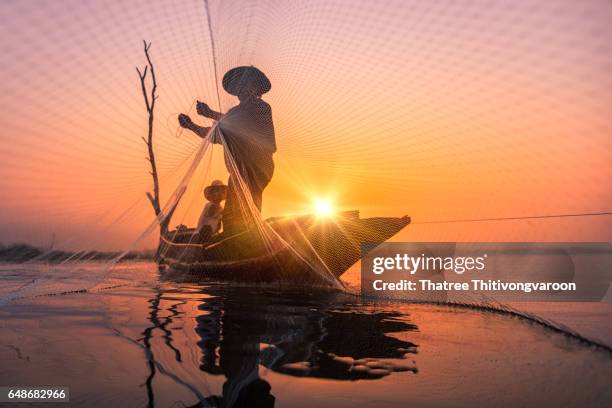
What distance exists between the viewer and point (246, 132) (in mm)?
9250

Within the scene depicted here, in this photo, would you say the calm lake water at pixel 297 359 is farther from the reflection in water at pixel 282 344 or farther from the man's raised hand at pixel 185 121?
the man's raised hand at pixel 185 121

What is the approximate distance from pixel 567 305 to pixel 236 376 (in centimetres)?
629

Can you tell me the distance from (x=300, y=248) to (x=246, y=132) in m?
2.59

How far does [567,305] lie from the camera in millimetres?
7102

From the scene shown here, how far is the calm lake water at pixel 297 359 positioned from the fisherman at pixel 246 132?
14.4ft

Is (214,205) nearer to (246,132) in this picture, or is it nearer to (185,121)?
(246,132)

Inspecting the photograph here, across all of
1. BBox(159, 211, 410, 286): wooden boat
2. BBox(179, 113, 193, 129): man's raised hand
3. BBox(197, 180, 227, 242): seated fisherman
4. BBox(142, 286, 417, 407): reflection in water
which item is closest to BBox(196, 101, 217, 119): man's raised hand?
BBox(179, 113, 193, 129): man's raised hand

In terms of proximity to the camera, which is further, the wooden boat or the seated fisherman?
the seated fisherman

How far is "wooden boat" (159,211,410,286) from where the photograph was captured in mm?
9289

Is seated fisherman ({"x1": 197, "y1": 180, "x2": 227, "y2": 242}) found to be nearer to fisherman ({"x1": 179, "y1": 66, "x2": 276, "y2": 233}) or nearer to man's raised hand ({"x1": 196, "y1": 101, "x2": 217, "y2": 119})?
fisherman ({"x1": 179, "y1": 66, "x2": 276, "y2": 233})

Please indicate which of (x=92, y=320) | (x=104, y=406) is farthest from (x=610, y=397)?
(x=92, y=320)

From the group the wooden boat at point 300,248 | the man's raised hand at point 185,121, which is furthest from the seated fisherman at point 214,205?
the man's raised hand at point 185,121

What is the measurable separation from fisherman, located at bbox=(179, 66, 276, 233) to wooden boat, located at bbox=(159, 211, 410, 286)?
2.41 ft

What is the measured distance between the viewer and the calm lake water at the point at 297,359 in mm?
2312
